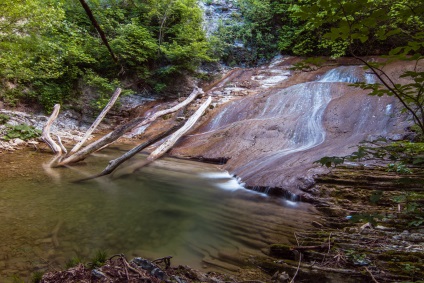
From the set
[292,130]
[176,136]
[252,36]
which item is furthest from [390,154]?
[252,36]

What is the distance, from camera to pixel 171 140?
940 centimetres

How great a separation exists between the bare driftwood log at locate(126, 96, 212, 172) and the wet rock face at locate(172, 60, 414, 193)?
319 mm

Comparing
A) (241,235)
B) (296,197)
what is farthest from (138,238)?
(296,197)

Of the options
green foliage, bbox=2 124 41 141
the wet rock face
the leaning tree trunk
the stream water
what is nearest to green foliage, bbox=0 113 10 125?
green foliage, bbox=2 124 41 141

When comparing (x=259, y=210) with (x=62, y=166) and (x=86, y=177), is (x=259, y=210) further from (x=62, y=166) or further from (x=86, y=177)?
(x=62, y=166)

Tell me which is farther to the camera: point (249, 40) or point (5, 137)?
point (249, 40)

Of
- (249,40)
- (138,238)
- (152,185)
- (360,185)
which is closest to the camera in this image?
(138,238)

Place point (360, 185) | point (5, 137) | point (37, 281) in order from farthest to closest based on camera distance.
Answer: point (5, 137) < point (360, 185) < point (37, 281)

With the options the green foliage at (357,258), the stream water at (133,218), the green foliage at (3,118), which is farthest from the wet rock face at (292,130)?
the green foliage at (3,118)

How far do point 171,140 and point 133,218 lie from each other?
5169mm

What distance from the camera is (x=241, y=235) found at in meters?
3.82

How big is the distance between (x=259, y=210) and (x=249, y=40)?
1549cm

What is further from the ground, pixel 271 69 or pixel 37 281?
pixel 271 69

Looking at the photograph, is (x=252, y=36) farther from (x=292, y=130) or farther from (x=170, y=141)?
(x=170, y=141)
